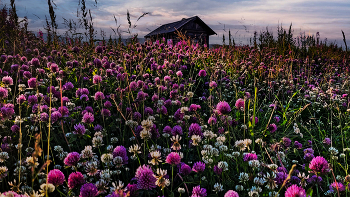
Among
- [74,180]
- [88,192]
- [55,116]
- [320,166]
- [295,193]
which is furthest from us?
[55,116]

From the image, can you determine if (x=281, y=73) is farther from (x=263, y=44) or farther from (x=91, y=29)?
(x=263, y=44)

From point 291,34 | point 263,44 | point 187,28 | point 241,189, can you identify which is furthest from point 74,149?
point 187,28

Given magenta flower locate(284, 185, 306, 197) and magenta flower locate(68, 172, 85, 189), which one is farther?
magenta flower locate(68, 172, 85, 189)

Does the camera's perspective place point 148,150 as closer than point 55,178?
No

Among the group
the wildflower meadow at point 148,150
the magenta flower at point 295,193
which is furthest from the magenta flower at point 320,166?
the magenta flower at point 295,193

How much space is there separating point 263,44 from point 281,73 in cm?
595

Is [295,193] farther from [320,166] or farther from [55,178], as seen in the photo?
[55,178]

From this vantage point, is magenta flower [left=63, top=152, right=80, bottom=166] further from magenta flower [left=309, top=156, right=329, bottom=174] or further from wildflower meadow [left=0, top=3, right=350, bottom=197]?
magenta flower [left=309, top=156, right=329, bottom=174]

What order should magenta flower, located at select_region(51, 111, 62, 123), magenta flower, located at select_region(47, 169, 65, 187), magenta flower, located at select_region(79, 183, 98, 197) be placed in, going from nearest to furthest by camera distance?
magenta flower, located at select_region(79, 183, 98, 197)
magenta flower, located at select_region(47, 169, 65, 187)
magenta flower, located at select_region(51, 111, 62, 123)

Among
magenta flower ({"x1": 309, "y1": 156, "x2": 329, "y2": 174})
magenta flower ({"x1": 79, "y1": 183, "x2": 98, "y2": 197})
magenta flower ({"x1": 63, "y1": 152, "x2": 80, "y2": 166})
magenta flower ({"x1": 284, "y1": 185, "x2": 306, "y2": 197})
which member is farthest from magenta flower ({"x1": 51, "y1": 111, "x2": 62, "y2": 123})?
magenta flower ({"x1": 309, "y1": 156, "x2": 329, "y2": 174})

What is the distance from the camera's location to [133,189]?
1.47 metres

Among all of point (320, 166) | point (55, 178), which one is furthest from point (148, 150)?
point (320, 166)

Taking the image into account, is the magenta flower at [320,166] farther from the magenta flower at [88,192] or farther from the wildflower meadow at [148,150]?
the magenta flower at [88,192]

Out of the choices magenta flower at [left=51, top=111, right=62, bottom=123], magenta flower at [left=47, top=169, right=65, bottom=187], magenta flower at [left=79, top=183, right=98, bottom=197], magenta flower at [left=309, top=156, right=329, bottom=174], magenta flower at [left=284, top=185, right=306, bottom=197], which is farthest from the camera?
magenta flower at [left=51, top=111, right=62, bottom=123]
